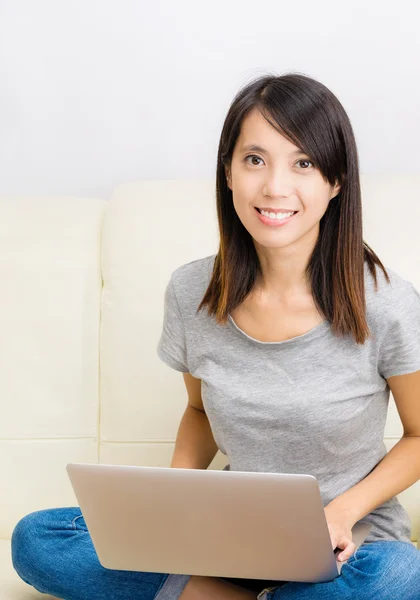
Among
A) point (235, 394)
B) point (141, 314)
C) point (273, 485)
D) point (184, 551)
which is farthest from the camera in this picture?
point (141, 314)

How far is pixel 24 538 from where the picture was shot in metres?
1.62

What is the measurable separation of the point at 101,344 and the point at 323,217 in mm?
616

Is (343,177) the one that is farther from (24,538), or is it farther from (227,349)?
(24,538)

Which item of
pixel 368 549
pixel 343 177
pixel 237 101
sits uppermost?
pixel 237 101

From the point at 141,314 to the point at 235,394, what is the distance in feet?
1.44

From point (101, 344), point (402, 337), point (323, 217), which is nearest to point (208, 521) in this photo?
point (402, 337)

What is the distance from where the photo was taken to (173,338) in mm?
1642

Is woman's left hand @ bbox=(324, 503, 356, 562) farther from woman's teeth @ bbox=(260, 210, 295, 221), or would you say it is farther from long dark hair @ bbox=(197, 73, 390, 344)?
woman's teeth @ bbox=(260, 210, 295, 221)

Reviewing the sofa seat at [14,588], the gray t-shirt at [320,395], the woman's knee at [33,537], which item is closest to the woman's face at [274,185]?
the gray t-shirt at [320,395]

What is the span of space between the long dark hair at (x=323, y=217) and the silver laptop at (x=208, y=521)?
370 mm

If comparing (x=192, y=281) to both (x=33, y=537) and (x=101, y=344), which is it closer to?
(x=101, y=344)

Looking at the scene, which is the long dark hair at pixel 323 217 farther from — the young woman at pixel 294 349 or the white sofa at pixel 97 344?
the white sofa at pixel 97 344

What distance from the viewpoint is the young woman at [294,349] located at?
4.59 ft

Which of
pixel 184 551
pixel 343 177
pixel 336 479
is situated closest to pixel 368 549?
pixel 336 479
